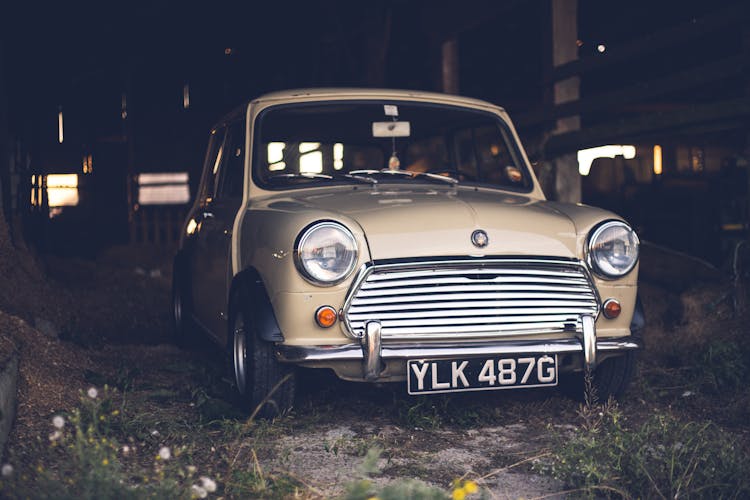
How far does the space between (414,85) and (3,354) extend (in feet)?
28.2

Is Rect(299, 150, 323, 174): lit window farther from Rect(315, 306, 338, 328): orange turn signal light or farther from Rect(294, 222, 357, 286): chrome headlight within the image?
Rect(315, 306, 338, 328): orange turn signal light

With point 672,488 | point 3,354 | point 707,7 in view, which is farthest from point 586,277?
point 707,7

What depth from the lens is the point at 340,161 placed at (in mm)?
4746

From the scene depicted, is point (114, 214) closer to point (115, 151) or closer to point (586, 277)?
point (115, 151)

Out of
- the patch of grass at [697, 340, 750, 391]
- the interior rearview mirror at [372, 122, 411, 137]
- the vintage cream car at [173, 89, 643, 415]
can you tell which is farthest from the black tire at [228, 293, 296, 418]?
the patch of grass at [697, 340, 750, 391]

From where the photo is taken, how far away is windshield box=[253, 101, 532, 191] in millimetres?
4590

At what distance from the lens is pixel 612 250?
12.9 ft

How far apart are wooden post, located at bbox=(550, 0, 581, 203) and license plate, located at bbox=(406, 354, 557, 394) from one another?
10.9ft

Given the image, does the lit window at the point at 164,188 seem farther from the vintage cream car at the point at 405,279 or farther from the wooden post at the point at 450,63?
the vintage cream car at the point at 405,279

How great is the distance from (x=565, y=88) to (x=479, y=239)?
142 inches

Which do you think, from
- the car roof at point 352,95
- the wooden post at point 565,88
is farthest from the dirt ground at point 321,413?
the car roof at point 352,95

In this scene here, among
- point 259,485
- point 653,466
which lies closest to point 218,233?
point 259,485

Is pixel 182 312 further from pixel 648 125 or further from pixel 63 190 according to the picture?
pixel 63 190

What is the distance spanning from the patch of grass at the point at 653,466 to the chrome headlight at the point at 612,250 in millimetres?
791
